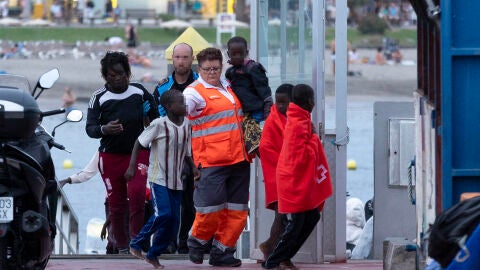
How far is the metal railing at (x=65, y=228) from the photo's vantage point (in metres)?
11.6

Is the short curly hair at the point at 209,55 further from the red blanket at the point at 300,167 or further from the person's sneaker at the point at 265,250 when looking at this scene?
the person's sneaker at the point at 265,250

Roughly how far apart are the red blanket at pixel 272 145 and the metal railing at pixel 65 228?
2615 mm

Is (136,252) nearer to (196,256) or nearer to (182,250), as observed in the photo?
(196,256)

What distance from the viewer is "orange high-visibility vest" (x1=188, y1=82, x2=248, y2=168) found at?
9.18 m

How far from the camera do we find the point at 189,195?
34.9 ft

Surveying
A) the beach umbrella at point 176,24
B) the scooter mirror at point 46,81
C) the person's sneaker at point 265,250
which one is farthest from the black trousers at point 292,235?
the beach umbrella at point 176,24

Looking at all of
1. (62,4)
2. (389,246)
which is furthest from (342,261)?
(62,4)

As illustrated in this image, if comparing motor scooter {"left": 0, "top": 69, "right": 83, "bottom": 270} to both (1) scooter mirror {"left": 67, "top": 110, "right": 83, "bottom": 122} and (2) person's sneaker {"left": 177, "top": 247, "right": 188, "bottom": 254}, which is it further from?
(2) person's sneaker {"left": 177, "top": 247, "right": 188, "bottom": 254}

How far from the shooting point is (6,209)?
7.57 m

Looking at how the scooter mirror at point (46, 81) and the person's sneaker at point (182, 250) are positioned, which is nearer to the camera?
the scooter mirror at point (46, 81)

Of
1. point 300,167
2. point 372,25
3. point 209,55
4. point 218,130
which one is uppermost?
point 209,55

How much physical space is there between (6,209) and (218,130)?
2.05m

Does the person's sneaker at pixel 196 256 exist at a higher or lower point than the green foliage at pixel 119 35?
lower

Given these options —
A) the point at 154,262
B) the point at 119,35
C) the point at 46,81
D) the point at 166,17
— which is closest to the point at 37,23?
the point at 119,35
